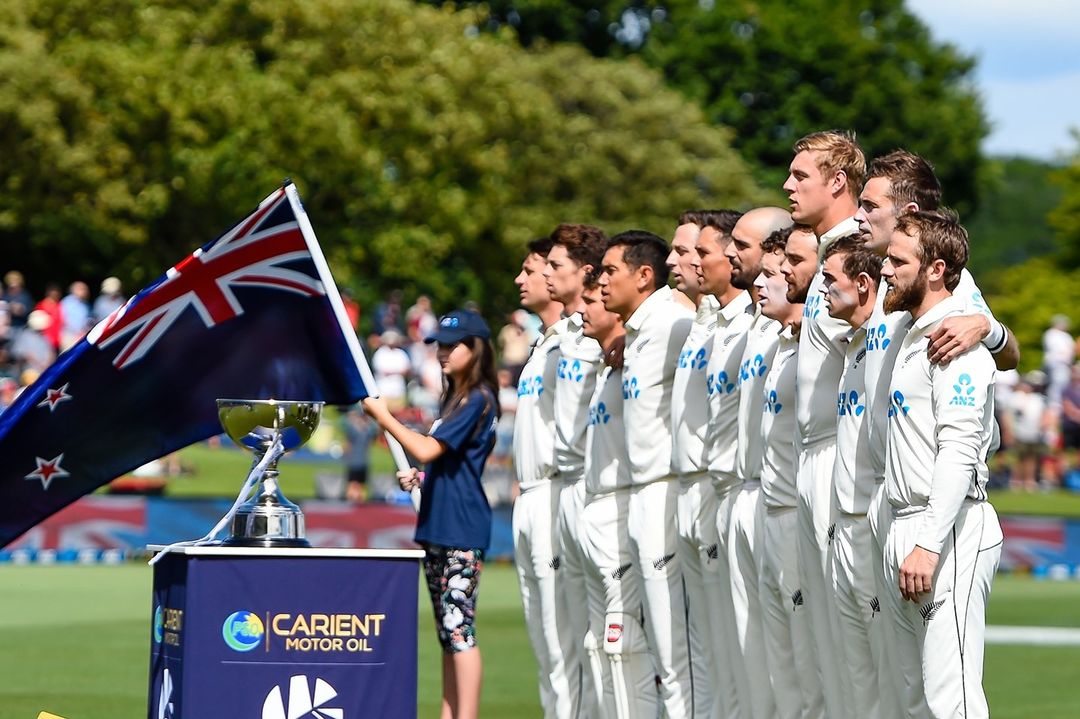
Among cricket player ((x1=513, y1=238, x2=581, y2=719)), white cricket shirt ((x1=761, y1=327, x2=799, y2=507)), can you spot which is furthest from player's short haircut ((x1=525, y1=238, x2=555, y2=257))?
white cricket shirt ((x1=761, y1=327, x2=799, y2=507))

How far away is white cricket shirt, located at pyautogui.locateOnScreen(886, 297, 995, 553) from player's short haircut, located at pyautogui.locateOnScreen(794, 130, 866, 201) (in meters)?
1.19

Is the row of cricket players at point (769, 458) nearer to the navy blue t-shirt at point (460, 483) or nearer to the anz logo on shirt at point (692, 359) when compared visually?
the anz logo on shirt at point (692, 359)

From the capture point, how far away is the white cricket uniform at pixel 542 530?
396 inches

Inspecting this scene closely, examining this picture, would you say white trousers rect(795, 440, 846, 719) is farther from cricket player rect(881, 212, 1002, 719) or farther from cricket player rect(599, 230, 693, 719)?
cricket player rect(599, 230, 693, 719)

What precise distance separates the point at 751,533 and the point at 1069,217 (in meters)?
55.5

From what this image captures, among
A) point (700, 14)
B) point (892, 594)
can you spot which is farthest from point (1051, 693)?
point (700, 14)

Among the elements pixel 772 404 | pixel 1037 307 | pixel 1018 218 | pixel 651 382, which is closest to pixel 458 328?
pixel 651 382

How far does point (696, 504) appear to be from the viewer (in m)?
8.93

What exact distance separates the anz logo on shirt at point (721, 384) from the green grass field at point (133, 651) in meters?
3.28

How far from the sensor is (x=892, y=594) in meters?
7.19

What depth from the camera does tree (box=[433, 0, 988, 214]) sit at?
57.8 meters

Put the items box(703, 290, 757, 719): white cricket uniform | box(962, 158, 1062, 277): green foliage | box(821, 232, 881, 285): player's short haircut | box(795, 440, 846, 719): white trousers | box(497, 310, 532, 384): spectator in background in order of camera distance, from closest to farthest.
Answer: box(821, 232, 881, 285): player's short haircut, box(795, 440, 846, 719): white trousers, box(703, 290, 757, 719): white cricket uniform, box(497, 310, 532, 384): spectator in background, box(962, 158, 1062, 277): green foliage

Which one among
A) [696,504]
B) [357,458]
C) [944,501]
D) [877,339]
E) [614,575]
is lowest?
[944,501]

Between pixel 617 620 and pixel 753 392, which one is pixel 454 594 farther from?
pixel 753 392
